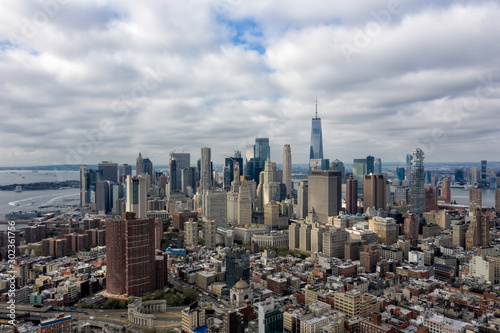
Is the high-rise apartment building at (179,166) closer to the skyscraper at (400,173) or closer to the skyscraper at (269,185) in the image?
the skyscraper at (269,185)

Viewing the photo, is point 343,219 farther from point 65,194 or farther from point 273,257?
point 65,194

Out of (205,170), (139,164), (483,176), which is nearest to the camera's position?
(205,170)

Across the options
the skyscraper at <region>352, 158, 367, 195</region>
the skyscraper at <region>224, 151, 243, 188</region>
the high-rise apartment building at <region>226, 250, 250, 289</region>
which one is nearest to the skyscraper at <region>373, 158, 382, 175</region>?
the skyscraper at <region>352, 158, 367, 195</region>

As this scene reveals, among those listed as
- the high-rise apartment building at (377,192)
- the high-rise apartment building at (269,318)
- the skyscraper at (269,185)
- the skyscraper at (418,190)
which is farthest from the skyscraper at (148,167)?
the high-rise apartment building at (269,318)

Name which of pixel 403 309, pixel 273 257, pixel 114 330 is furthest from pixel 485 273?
pixel 114 330

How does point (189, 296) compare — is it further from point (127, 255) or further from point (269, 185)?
point (269, 185)

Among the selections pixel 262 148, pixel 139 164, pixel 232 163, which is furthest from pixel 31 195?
pixel 262 148
